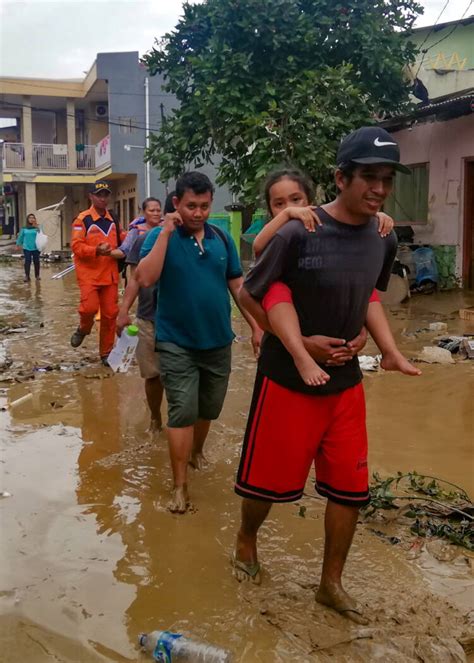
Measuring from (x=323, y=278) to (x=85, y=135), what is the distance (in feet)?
114

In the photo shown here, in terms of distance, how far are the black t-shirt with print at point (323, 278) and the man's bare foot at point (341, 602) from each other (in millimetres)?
818

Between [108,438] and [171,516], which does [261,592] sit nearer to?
[171,516]

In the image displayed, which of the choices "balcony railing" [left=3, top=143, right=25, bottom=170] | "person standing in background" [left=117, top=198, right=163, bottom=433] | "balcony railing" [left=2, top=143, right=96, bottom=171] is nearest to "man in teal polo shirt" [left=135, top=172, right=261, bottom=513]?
"person standing in background" [left=117, top=198, right=163, bottom=433]

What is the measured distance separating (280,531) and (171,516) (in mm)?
615

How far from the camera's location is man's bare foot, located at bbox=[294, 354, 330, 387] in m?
2.48

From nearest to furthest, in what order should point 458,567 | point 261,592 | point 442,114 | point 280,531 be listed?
point 261,592
point 458,567
point 280,531
point 442,114

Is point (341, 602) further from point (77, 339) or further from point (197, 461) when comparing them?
point (77, 339)

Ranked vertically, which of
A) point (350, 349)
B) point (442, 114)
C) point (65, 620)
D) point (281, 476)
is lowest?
point (65, 620)

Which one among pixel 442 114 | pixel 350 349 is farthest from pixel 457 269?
pixel 350 349

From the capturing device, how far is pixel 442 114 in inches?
488

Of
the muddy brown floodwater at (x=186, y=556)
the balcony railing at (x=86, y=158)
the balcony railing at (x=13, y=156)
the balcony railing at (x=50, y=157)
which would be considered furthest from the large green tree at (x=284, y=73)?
the balcony railing at (x=13, y=156)

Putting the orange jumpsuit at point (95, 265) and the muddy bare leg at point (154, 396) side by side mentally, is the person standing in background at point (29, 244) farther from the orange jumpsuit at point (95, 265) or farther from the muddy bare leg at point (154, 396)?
the muddy bare leg at point (154, 396)

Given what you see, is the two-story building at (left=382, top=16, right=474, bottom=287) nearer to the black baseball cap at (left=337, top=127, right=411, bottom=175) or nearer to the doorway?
the doorway

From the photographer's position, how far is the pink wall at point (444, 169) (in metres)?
12.4
